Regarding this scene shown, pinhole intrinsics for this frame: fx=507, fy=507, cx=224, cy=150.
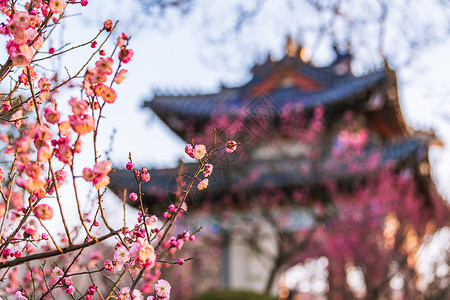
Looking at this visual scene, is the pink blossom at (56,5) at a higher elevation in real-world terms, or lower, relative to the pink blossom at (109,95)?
higher

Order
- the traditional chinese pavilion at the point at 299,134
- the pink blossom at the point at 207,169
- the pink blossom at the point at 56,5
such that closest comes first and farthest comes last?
the pink blossom at the point at 56,5
the pink blossom at the point at 207,169
the traditional chinese pavilion at the point at 299,134

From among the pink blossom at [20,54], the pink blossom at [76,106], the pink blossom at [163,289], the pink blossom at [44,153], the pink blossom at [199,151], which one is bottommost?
the pink blossom at [163,289]

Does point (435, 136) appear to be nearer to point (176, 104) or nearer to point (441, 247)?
point (441, 247)

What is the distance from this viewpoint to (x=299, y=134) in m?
9.90

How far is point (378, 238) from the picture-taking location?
8250 mm

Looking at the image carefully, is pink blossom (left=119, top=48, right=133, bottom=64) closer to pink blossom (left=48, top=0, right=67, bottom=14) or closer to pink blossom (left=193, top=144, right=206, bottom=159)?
pink blossom (left=48, top=0, right=67, bottom=14)

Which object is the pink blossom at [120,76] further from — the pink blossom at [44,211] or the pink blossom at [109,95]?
the pink blossom at [44,211]

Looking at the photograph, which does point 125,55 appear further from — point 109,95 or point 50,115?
point 50,115

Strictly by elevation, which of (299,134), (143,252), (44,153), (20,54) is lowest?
(143,252)

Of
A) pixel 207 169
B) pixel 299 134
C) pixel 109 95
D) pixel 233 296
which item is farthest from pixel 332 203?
→ pixel 109 95

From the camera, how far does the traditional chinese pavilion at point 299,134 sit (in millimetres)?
9766

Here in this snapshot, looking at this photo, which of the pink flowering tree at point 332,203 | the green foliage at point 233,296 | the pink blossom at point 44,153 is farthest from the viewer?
the pink flowering tree at point 332,203

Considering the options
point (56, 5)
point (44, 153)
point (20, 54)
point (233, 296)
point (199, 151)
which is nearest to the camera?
point (44, 153)

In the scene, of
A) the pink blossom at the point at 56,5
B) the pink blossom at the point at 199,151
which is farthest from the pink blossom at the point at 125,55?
the pink blossom at the point at 199,151
